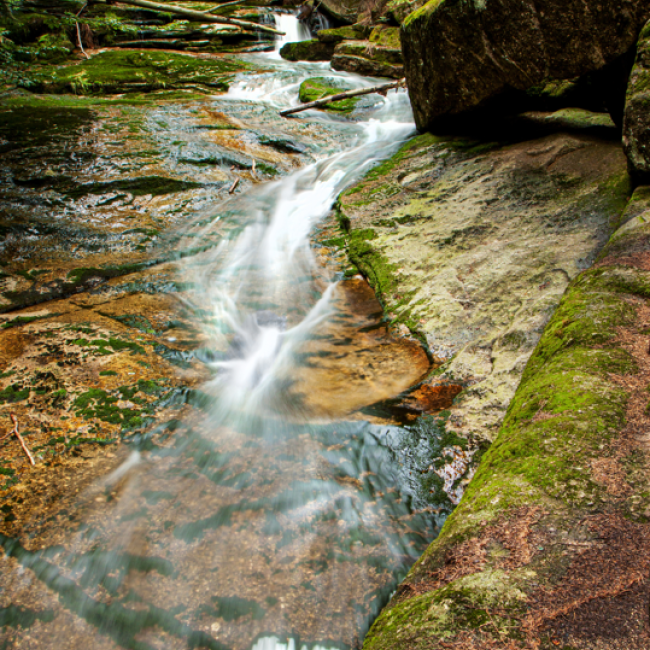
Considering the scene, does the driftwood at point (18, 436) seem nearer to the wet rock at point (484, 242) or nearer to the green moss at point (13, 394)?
the green moss at point (13, 394)

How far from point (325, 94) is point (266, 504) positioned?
11.6 metres

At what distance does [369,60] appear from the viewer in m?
13.9

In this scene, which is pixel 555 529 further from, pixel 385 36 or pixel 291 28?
pixel 291 28

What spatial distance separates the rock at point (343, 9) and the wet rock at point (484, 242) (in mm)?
16668

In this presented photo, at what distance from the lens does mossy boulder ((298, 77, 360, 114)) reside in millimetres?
11031

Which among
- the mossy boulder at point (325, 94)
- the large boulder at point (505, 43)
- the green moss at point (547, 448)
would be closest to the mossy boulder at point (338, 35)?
the mossy boulder at point (325, 94)

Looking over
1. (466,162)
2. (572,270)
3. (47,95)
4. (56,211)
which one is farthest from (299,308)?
(47,95)

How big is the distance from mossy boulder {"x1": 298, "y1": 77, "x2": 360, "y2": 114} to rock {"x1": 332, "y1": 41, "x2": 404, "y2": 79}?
82.8 inches

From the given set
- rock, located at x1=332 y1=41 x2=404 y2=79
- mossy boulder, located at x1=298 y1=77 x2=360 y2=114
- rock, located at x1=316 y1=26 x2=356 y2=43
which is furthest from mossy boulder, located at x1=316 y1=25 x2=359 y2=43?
mossy boulder, located at x1=298 y1=77 x2=360 y2=114

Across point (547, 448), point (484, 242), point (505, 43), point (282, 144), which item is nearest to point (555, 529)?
point (547, 448)

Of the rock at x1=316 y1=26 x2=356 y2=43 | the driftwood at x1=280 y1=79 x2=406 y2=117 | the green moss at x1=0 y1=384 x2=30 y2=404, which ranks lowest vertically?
the green moss at x1=0 y1=384 x2=30 y2=404

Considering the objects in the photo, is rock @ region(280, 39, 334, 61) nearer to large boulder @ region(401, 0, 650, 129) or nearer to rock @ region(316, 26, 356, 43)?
rock @ region(316, 26, 356, 43)

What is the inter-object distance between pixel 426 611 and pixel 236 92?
1402 cm

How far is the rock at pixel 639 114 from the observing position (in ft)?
11.1
